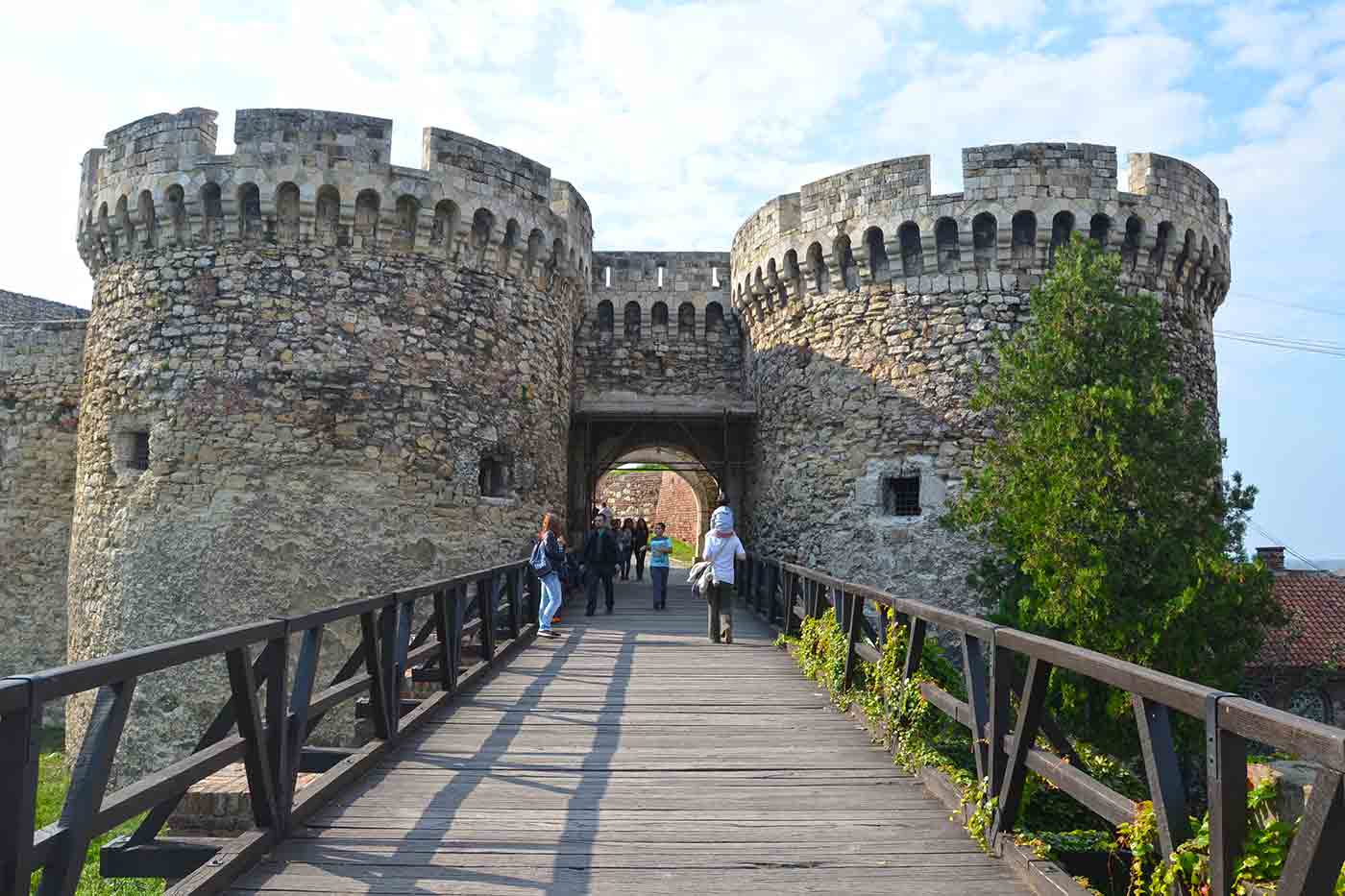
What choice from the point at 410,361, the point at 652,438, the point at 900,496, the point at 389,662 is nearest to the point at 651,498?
the point at 652,438

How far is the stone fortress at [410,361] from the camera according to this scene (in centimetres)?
945

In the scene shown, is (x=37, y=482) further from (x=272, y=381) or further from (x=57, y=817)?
(x=57, y=817)

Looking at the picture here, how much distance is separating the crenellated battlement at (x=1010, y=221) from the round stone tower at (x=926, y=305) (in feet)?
0.06

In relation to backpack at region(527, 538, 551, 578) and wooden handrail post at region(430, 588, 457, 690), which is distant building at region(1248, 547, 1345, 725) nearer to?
backpack at region(527, 538, 551, 578)

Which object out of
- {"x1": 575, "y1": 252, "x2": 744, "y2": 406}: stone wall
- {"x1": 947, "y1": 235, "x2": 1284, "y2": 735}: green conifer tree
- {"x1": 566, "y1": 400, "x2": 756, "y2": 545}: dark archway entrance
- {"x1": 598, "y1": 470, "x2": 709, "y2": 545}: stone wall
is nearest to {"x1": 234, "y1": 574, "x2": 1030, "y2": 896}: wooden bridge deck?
{"x1": 947, "y1": 235, "x2": 1284, "y2": 735}: green conifer tree

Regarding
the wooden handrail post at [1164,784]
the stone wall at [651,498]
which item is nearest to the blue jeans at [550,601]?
the wooden handrail post at [1164,784]

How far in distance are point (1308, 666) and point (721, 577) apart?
1373 centimetres

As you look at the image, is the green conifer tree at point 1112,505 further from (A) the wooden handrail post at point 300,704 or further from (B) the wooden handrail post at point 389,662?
(A) the wooden handrail post at point 300,704

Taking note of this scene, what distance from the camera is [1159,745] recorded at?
2373mm

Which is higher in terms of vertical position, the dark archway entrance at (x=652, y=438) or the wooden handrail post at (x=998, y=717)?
the dark archway entrance at (x=652, y=438)

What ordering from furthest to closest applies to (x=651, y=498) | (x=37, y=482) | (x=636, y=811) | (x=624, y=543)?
(x=651, y=498), (x=624, y=543), (x=37, y=482), (x=636, y=811)

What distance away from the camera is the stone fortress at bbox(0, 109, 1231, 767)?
9.45 meters

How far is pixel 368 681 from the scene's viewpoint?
4.51m

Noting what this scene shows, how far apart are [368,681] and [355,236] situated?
6.67 metres
